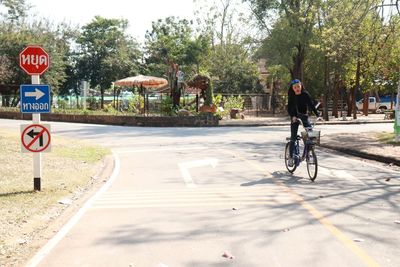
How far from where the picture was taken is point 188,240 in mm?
5871

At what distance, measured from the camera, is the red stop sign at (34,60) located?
870cm

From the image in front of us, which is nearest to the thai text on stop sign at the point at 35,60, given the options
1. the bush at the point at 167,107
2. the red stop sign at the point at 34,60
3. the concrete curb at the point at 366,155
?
the red stop sign at the point at 34,60

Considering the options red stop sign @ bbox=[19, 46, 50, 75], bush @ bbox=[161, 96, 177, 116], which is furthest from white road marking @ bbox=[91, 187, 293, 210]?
bush @ bbox=[161, 96, 177, 116]

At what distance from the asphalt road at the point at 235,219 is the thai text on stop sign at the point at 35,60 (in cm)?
253

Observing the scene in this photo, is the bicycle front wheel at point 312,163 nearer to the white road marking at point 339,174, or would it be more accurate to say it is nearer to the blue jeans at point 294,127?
the blue jeans at point 294,127

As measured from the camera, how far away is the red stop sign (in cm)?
870

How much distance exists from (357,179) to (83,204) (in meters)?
5.67

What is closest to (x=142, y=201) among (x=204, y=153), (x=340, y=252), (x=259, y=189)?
(x=259, y=189)

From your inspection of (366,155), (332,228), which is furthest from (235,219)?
(366,155)

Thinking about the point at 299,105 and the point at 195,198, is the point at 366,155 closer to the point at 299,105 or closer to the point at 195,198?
the point at 299,105

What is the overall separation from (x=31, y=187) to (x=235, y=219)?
4.38 meters

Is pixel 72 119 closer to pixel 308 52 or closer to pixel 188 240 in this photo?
pixel 308 52

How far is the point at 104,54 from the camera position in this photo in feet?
168

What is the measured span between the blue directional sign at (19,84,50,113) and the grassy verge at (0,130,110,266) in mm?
1484
